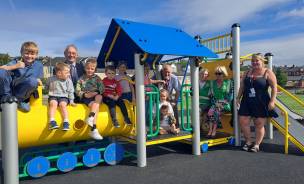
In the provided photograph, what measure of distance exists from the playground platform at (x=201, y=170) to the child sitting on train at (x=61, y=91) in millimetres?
994

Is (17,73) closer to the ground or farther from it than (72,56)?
closer to the ground

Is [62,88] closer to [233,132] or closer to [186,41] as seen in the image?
[186,41]

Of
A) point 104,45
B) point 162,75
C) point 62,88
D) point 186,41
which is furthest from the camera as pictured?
point 162,75

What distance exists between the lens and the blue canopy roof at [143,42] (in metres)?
5.28

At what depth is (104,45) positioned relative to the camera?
654 cm

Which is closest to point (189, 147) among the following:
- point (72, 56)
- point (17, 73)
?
point (72, 56)

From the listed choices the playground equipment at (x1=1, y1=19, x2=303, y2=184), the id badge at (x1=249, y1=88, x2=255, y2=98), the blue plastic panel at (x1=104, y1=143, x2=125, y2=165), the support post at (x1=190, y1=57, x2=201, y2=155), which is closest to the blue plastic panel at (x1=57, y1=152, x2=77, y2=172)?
the playground equipment at (x1=1, y1=19, x2=303, y2=184)

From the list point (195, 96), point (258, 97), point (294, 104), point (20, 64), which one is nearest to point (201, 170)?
point (195, 96)

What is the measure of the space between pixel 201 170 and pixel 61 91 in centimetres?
280

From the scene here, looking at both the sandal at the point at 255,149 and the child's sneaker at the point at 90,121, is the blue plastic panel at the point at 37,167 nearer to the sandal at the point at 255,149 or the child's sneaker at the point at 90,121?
the child's sneaker at the point at 90,121

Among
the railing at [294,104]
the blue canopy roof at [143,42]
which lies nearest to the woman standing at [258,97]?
the railing at [294,104]

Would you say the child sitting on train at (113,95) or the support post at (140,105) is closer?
the support post at (140,105)

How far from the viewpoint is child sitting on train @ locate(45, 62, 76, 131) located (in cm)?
482

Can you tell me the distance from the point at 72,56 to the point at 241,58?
4.17 meters
